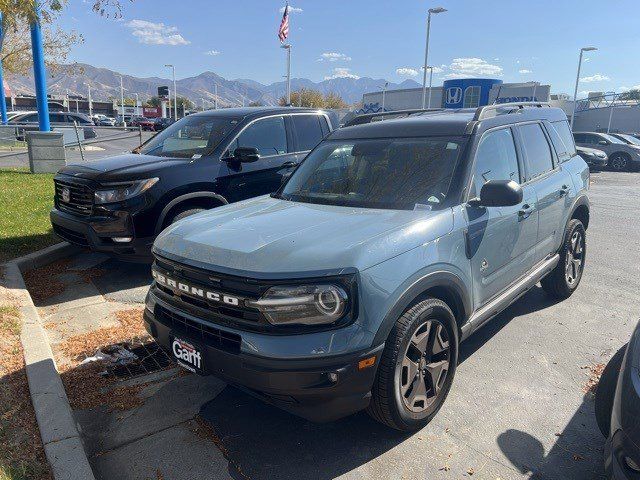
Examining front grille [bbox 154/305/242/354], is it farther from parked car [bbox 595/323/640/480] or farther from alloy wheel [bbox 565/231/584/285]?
alloy wheel [bbox 565/231/584/285]

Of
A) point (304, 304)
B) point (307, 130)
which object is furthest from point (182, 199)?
point (304, 304)

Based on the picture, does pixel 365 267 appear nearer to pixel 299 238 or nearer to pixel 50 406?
pixel 299 238

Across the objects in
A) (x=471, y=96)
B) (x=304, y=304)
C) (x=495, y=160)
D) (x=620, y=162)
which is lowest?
(x=620, y=162)

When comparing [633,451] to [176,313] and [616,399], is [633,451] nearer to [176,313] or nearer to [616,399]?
[616,399]

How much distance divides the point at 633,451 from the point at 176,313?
2343 millimetres

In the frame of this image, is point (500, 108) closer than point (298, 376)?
No

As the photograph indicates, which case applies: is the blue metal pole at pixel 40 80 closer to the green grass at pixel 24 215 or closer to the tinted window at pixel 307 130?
the green grass at pixel 24 215

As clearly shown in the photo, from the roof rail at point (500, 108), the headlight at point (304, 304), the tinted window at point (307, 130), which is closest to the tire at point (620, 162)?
the tinted window at point (307, 130)

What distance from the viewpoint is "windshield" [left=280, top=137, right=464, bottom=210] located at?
11.0ft

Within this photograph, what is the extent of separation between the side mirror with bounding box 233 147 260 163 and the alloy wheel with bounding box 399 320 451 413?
3.56 meters

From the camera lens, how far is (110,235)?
5316 mm

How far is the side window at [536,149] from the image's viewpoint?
4.25 m

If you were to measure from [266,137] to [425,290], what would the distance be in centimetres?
419

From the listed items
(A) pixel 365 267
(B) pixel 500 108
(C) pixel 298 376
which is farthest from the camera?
(B) pixel 500 108
